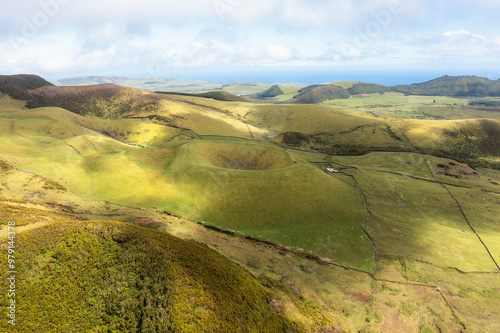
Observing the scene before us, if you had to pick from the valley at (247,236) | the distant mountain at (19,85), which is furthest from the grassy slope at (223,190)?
the distant mountain at (19,85)

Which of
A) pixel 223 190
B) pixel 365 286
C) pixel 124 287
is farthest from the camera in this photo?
pixel 223 190

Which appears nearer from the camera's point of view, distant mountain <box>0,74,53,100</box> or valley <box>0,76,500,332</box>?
valley <box>0,76,500,332</box>

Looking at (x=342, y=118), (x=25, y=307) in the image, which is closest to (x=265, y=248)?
(x=25, y=307)

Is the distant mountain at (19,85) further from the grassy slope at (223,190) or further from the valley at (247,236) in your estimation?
Answer: the grassy slope at (223,190)

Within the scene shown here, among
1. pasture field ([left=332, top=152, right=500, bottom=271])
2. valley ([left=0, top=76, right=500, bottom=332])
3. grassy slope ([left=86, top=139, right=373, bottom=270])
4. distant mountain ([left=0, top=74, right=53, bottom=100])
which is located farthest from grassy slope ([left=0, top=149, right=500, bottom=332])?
distant mountain ([left=0, top=74, right=53, bottom=100])

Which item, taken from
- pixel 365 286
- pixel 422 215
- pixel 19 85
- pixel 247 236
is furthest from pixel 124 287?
pixel 19 85

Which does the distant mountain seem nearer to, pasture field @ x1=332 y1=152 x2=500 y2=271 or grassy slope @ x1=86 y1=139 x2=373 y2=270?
grassy slope @ x1=86 y1=139 x2=373 y2=270

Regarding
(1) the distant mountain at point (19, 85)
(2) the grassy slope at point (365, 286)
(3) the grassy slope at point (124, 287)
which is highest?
(1) the distant mountain at point (19, 85)

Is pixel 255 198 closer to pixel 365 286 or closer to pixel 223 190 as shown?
pixel 223 190
